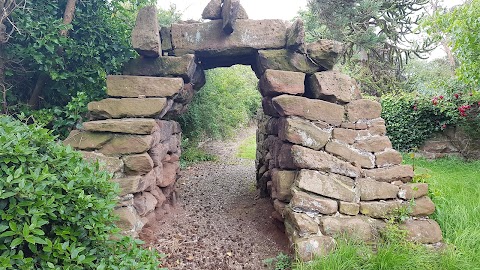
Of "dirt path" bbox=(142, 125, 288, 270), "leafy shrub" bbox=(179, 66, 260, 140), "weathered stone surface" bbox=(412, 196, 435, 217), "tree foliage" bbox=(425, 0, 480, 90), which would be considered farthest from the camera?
"leafy shrub" bbox=(179, 66, 260, 140)

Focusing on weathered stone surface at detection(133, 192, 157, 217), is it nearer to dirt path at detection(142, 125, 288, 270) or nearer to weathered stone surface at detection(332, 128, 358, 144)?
dirt path at detection(142, 125, 288, 270)

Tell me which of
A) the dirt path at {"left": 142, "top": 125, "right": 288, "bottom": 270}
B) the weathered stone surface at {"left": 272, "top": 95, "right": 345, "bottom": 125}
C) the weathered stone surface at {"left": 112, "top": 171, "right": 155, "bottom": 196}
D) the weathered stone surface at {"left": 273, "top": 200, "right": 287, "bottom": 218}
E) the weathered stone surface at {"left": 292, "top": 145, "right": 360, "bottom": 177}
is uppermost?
the weathered stone surface at {"left": 272, "top": 95, "right": 345, "bottom": 125}

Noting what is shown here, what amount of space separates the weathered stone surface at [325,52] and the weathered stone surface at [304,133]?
0.87 metres

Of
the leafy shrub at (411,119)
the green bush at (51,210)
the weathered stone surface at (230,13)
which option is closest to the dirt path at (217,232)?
the green bush at (51,210)

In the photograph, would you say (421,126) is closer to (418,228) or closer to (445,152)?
(445,152)

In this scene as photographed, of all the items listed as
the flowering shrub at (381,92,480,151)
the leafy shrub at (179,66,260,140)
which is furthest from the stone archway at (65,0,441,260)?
the flowering shrub at (381,92,480,151)

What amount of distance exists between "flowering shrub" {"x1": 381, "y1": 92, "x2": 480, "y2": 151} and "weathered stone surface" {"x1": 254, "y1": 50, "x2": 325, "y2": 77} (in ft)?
19.7

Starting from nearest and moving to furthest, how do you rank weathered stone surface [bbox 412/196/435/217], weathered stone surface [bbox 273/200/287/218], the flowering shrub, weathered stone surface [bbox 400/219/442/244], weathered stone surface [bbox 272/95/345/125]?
weathered stone surface [bbox 400/219/442/244] → weathered stone surface [bbox 412/196/435/217] → weathered stone surface [bbox 273/200/287/218] → weathered stone surface [bbox 272/95/345/125] → the flowering shrub

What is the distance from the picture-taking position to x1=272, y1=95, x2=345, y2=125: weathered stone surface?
153 inches

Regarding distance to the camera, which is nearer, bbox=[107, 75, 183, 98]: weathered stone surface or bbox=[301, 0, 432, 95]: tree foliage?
bbox=[107, 75, 183, 98]: weathered stone surface

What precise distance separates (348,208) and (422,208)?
854mm

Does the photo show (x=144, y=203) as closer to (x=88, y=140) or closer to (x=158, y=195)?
(x=158, y=195)

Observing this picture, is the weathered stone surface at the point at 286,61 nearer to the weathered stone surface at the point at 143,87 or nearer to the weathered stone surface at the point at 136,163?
the weathered stone surface at the point at 143,87

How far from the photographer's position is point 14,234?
1.74 m
